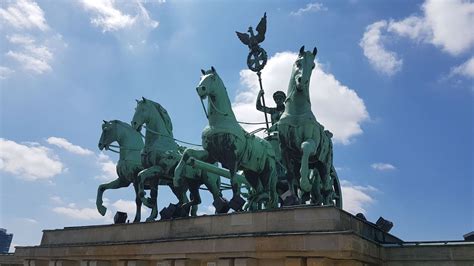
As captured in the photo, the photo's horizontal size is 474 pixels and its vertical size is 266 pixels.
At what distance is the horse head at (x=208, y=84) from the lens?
47.4 feet

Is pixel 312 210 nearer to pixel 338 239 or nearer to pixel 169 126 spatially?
pixel 338 239

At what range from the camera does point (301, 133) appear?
12.9m

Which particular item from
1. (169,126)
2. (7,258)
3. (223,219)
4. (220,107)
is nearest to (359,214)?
(223,219)

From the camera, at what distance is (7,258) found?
22.3 metres

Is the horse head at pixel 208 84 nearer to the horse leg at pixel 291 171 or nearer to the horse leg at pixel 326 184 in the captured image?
the horse leg at pixel 291 171

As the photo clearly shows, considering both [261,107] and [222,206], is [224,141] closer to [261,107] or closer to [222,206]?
[222,206]

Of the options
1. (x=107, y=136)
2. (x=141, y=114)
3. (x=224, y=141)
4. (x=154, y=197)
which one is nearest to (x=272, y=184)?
(x=224, y=141)

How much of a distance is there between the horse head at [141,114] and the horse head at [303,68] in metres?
7.50

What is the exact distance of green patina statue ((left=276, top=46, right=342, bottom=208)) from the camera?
42.1ft

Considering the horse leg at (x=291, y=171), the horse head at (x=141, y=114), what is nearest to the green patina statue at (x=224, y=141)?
the horse leg at (x=291, y=171)

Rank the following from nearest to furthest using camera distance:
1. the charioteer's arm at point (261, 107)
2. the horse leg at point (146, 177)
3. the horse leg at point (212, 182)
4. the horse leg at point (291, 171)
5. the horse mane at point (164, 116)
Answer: the horse leg at point (291, 171), the horse leg at point (146, 177), the horse leg at point (212, 182), the charioteer's arm at point (261, 107), the horse mane at point (164, 116)

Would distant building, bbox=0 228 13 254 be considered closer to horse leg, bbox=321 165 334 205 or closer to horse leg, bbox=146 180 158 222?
horse leg, bbox=146 180 158 222

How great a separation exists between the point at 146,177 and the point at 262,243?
23.7ft

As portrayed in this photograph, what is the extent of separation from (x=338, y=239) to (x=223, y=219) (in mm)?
3798
